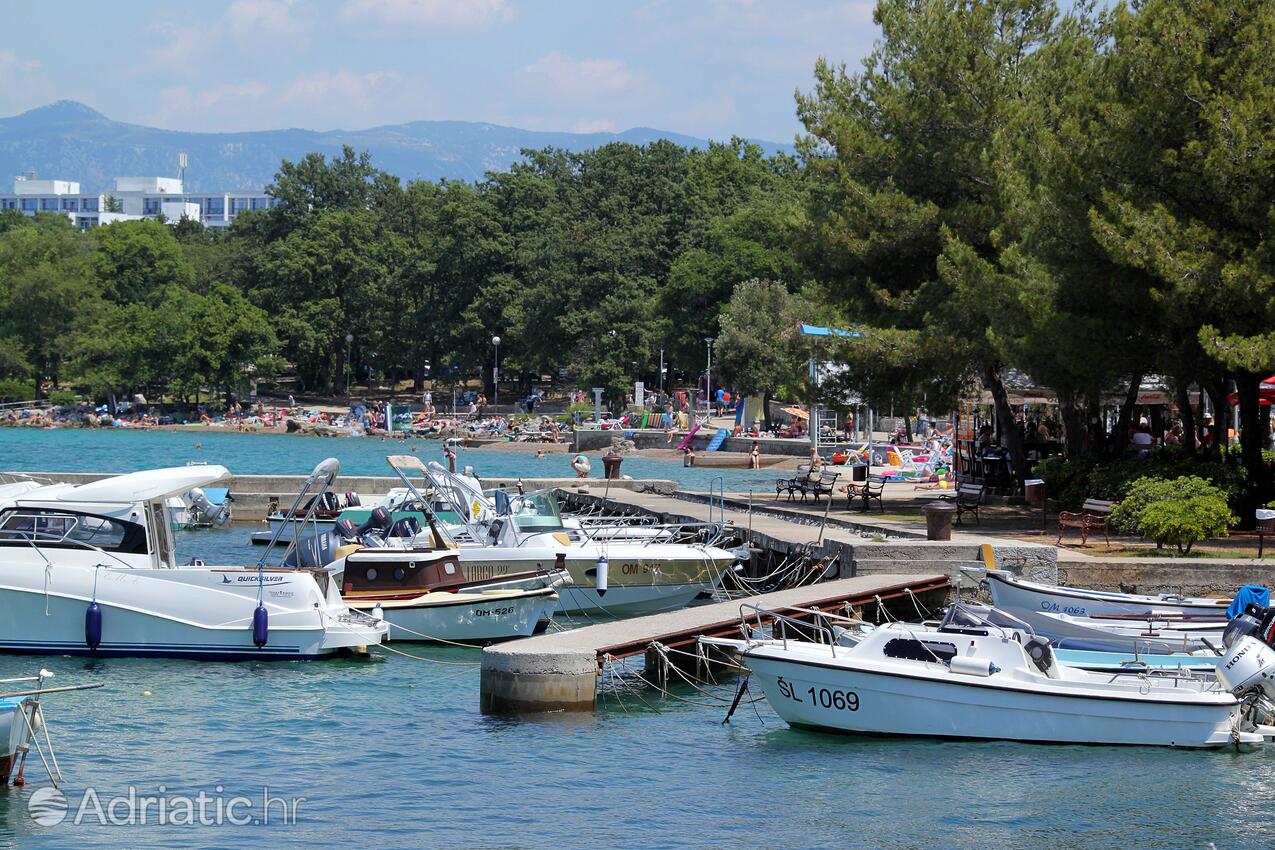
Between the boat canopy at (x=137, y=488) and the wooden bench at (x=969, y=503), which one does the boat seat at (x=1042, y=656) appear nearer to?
the wooden bench at (x=969, y=503)

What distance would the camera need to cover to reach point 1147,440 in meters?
36.0

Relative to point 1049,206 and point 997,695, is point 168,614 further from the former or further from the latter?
point 1049,206

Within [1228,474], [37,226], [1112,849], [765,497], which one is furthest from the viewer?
[37,226]

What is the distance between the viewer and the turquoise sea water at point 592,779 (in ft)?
47.7

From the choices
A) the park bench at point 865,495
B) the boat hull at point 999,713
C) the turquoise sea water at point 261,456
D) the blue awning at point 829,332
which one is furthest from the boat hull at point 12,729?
the turquoise sea water at point 261,456

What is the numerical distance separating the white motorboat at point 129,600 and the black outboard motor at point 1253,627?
11677 millimetres

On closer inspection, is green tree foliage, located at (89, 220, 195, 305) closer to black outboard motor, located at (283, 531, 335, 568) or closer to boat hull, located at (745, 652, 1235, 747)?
black outboard motor, located at (283, 531, 335, 568)

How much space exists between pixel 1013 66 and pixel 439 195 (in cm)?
9216

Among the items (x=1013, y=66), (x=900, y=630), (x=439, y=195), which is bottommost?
(x=900, y=630)

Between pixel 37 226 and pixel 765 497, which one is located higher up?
pixel 37 226

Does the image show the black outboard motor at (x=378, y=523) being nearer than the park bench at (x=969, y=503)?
Yes

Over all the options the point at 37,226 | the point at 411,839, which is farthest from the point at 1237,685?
the point at 37,226

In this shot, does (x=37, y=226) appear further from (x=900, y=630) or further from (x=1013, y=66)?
(x=900, y=630)

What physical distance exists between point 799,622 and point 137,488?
10.1 m
